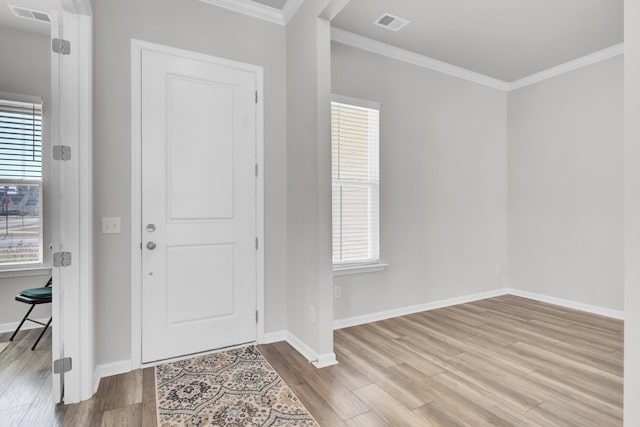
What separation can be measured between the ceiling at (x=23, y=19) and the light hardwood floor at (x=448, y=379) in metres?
3.06

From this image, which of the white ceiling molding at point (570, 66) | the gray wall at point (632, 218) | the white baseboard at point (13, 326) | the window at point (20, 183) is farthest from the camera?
the white ceiling molding at point (570, 66)

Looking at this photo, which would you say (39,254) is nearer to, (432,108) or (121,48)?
(121,48)

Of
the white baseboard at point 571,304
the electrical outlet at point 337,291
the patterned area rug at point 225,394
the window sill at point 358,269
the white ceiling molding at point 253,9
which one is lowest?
the patterned area rug at point 225,394

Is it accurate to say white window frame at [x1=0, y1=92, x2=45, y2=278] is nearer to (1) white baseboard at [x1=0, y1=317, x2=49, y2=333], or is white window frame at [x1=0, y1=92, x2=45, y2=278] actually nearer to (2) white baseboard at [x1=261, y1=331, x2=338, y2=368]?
(1) white baseboard at [x1=0, y1=317, x2=49, y2=333]

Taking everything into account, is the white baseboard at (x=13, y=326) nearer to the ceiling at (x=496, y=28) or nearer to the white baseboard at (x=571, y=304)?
the ceiling at (x=496, y=28)

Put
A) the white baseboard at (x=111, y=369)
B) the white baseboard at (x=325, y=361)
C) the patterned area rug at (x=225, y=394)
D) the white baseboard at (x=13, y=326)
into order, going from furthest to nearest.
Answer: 1. the white baseboard at (x=13, y=326)
2. the white baseboard at (x=325, y=361)
3. the white baseboard at (x=111, y=369)
4. the patterned area rug at (x=225, y=394)

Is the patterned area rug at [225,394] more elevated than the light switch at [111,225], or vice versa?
the light switch at [111,225]

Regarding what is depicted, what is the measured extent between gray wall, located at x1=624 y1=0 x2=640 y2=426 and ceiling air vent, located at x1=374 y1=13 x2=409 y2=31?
226 centimetres

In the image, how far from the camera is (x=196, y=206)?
2750 millimetres

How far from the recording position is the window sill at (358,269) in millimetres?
3443

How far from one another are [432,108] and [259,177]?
2375mm

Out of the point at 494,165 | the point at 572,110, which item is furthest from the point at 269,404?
the point at 572,110

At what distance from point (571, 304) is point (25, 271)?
19.7 ft

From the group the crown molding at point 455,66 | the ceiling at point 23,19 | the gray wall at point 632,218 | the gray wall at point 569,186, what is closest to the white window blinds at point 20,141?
the ceiling at point 23,19
